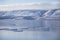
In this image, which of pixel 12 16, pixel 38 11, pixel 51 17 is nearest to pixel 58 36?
pixel 51 17

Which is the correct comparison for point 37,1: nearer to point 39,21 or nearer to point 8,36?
point 39,21

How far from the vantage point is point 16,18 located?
58.1 inches

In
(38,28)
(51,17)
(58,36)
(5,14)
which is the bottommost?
(58,36)

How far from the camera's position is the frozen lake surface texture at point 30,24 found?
143 cm

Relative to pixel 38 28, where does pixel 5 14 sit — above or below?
above

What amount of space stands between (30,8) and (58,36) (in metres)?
0.48

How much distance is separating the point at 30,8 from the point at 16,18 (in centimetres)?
21

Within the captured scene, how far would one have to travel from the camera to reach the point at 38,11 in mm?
1445

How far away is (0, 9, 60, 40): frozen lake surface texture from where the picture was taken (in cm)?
143

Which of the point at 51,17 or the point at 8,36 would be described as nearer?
the point at 51,17

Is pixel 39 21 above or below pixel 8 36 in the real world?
above

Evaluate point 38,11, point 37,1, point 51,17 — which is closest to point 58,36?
point 51,17

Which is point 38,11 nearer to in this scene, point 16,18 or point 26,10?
point 26,10

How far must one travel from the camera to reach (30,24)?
1469mm
